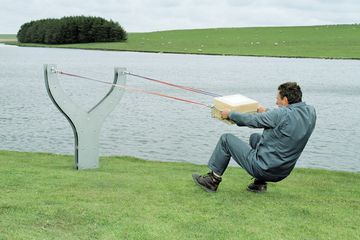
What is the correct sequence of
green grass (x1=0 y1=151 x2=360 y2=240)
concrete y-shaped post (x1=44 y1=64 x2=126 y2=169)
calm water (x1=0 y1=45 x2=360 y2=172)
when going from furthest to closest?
calm water (x1=0 y1=45 x2=360 y2=172) < concrete y-shaped post (x1=44 y1=64 x2=126 y2=169) < green grass (x1=0 y1=151 x2=360 y2=240)

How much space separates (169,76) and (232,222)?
48.0m

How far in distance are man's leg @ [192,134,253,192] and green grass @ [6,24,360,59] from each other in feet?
273

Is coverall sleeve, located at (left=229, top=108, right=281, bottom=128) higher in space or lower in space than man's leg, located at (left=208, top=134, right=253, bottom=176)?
higher

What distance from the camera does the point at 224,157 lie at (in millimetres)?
8711

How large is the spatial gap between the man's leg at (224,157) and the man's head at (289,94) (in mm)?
788

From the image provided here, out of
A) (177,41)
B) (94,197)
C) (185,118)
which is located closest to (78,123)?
(94,197)

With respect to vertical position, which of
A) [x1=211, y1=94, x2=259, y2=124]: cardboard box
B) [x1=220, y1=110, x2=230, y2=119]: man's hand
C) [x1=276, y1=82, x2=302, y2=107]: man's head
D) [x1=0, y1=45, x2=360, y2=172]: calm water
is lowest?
[x1=0, y1=45, x2=360, y2=172]: calm water

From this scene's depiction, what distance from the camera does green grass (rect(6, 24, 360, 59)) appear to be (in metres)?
104

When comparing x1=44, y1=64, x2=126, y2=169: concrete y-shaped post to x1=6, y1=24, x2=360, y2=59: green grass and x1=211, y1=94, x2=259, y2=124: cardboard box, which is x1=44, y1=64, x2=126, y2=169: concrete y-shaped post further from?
x1=6, y1=24, x2=360, y2=59: green grass

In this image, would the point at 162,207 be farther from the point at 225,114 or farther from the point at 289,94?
the point at 289,94

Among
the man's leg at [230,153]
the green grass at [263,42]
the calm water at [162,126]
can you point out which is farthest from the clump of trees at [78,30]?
the man's leg at [230,153]

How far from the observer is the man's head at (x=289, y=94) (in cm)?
827

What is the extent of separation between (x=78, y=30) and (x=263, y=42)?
1991 inches

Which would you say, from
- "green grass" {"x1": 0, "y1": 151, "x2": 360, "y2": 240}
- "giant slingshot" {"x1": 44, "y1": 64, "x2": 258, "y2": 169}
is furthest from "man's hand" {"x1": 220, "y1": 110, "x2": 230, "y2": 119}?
"giant slingshot" {"x1": 44, "y1": 64, "x2": 258, "y2": 169}
